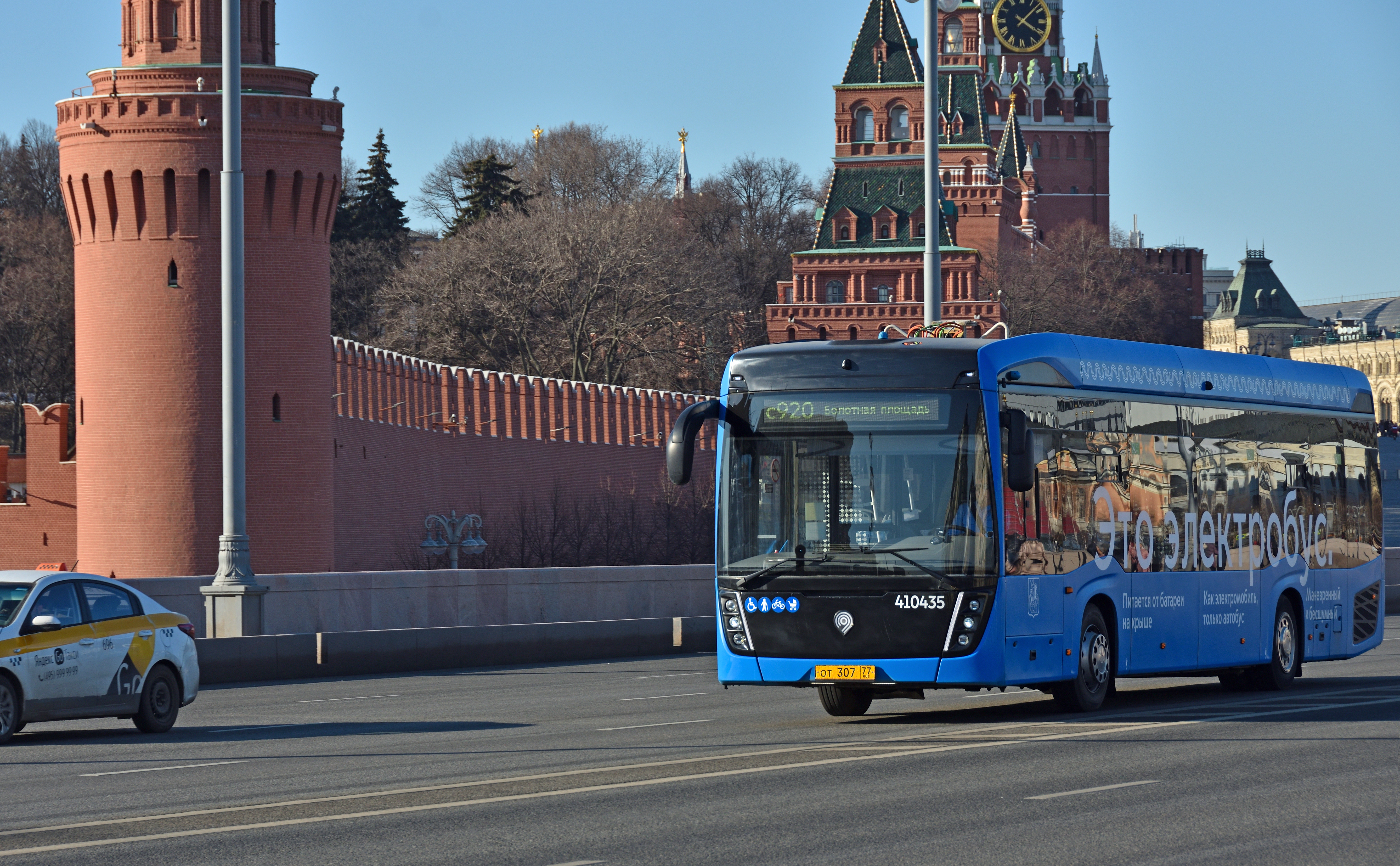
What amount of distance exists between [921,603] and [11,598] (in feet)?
21.8

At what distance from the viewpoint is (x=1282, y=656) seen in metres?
19.2

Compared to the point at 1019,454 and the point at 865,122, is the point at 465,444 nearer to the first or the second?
the point at 1019,454

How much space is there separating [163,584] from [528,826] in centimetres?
1708

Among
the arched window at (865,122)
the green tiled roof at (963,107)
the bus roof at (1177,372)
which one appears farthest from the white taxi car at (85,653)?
the green tiled roof at (963,107)

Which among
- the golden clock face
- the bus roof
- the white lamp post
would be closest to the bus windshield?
the bus roof

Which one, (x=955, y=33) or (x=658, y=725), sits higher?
(x=955, y=33)

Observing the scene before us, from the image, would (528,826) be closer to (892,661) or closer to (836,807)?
(836,807)

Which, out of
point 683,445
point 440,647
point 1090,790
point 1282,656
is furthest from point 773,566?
Answer: point 440,647

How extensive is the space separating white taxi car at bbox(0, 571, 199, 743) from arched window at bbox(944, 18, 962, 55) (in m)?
135

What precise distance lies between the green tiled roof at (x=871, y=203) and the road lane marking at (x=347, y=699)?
85.3 m

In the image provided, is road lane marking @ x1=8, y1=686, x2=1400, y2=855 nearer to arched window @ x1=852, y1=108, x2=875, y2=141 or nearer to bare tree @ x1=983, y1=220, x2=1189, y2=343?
bare tree @ x1=983, y1=220, x2=1189, y2=343

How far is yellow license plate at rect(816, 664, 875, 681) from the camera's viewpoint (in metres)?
14.8

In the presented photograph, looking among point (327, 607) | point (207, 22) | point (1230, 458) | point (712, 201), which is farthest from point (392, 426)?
point (712, 201)

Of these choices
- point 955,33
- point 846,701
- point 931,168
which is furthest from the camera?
point 955,33
